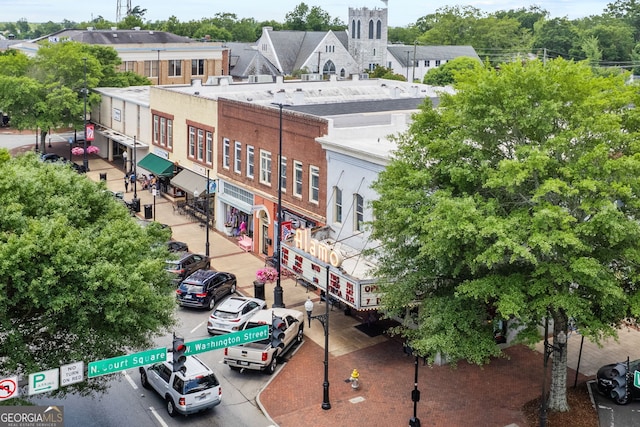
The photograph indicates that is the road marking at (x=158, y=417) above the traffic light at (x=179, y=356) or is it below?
below

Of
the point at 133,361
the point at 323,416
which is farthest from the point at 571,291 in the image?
the point at 133,361

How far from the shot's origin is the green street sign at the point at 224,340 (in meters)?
20.6

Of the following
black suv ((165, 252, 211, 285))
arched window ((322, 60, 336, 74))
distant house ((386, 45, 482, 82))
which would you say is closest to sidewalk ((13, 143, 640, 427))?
black suv ((165, 252, 211, 285))

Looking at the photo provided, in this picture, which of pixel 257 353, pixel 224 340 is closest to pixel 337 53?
pixel 257 353

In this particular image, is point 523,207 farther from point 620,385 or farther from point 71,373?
point 71,373

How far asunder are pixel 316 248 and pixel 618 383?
12.9 m

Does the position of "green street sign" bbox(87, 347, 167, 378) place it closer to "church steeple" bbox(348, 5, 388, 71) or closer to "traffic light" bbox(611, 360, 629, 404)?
"traffic light" bbox(611, 360, 629, 404)

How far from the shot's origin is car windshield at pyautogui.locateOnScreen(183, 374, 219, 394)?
24453mm

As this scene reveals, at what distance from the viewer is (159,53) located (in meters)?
95.9

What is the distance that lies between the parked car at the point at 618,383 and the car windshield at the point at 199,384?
13364 mm

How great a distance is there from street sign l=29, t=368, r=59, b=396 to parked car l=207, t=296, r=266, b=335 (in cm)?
1213

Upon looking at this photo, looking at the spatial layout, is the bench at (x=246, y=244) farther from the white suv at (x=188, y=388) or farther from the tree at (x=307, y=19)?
the tree at (x=307, y=19)

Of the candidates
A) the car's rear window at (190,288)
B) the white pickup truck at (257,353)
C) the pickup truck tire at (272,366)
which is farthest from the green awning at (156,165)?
the pickup truck tire at (272,366)

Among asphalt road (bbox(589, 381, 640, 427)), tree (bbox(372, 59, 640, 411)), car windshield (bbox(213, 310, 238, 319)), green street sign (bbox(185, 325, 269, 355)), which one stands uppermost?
tree (bbox(372, 59, 640, 411))
